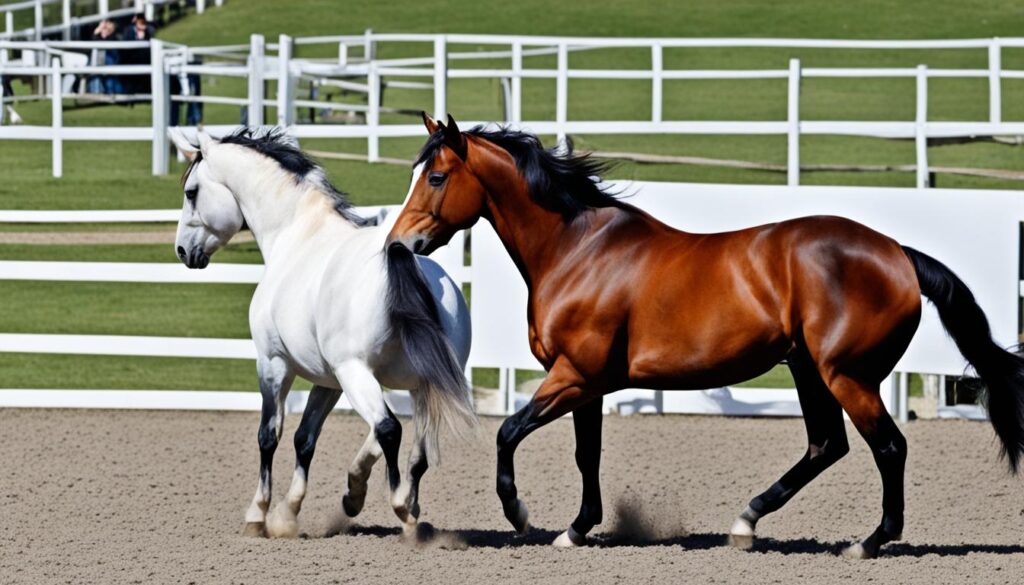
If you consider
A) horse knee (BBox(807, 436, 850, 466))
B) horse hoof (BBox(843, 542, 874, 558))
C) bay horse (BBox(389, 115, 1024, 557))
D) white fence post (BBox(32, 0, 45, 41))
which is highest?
white fence post (BBox(32, 0, 45, 41))

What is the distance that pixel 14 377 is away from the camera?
11.2 metres

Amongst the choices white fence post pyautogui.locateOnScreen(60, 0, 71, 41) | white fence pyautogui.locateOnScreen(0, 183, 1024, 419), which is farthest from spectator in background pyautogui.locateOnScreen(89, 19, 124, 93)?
white fence pyautogui.locateOnScreen(0, 183, 1024, 419)

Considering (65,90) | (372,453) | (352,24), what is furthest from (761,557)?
(352,24)

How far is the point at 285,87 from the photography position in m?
16.4

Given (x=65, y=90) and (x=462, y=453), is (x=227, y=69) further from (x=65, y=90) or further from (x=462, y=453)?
(x=462, y=453)

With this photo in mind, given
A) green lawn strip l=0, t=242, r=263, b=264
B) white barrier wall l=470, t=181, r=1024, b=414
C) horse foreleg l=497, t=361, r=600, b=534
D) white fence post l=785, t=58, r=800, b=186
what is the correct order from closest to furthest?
horse foreleg l=497, t=361, r=600, b=534 < white barrier wall l=470, t=181, r=1024, b=414 < green lawn strip l=0, t=242, r=263, b=264 < white fence post l=785, t=58, r=800, b=186

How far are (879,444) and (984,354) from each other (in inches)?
22.9

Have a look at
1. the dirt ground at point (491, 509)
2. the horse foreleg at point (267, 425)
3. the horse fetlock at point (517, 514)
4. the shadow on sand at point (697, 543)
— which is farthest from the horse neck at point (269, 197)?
the horse fetlock at point (517, 514)

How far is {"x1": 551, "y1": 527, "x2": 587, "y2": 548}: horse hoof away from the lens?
20.6ft

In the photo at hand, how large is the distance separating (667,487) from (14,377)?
18.1 ft

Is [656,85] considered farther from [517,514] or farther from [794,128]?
[517,514]

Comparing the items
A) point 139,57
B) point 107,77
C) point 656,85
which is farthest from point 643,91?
point 656,85

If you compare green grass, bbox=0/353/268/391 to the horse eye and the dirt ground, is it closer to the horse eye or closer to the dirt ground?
the dirt ground

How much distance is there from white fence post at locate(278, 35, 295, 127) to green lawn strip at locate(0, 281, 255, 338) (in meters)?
2.92
